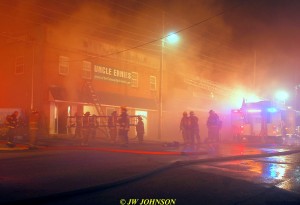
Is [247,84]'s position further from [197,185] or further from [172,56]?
[197,185]

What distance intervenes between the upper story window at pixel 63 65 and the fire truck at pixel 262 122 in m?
9.27

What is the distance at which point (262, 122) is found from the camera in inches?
661

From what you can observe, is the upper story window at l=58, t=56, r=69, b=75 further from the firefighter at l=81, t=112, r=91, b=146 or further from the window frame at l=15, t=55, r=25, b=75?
the firefighter at l=81, t=112, r=91, b=146

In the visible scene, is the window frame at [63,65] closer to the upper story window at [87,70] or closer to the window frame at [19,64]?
the upper story window at [87,70]

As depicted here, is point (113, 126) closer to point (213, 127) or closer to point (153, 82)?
point (213, 127)

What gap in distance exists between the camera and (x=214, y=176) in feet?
23.2

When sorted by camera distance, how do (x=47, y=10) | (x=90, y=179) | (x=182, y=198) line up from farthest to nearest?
1. (x=47, y=10)
2. (x=90, y=179)
3. (x=182, y=198)

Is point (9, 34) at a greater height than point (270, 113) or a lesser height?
greater

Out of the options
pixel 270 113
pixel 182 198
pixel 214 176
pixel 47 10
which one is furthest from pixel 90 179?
pixel 270 113

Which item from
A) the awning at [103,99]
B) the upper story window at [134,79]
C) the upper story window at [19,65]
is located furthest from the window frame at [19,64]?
the upper story window at [134,79]

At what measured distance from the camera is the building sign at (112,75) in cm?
2057

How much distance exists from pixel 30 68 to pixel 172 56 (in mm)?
9553

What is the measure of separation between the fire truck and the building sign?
24.5 ft

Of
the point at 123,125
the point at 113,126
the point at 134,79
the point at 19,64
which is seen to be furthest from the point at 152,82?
the point at 123,125
